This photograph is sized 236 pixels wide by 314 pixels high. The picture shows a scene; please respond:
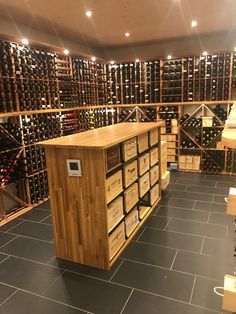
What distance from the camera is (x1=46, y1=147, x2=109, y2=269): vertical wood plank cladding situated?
290 cm

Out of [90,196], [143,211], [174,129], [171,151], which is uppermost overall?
[174,129]

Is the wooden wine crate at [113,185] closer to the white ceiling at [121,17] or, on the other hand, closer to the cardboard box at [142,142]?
the cardboard box at [142,142]

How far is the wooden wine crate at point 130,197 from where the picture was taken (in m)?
3.57

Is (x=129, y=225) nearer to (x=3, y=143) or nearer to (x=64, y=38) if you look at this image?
(x=3, y=143)

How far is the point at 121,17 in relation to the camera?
518cm

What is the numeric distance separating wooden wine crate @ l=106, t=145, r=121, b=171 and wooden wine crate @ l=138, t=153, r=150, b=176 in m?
0.79

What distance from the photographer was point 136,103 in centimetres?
754

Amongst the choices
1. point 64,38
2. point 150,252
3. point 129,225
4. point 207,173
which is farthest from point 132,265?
point 64,38

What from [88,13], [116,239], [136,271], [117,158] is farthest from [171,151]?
[136,271]

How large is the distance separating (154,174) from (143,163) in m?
0.70

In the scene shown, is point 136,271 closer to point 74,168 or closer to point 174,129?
point 74,168

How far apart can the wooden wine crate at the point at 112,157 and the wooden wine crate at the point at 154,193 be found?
158cm

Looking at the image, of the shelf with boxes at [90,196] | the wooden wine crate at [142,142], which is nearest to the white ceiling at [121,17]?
the wooden wine crate at [142,142]

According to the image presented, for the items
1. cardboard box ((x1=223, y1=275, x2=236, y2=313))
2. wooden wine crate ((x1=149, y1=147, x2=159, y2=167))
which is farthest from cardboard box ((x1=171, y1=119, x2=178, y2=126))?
cardboard box ((x1=223, y1=275, x2=236, y2=313))
